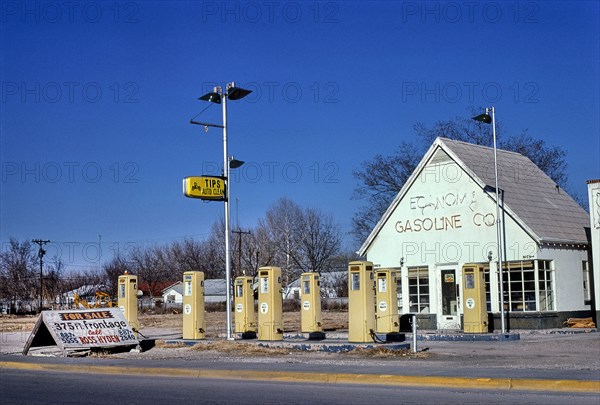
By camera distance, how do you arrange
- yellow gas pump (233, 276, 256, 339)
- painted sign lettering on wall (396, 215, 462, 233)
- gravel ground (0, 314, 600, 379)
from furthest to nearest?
painted sign lettering on wall (396, 215, 462, 233), yellow gas pump (233, 276, 256, 339), gravel ground (0, 314, 600, 379)

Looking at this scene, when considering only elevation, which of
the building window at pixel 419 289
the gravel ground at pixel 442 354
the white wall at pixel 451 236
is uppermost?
the white wall at pixel 451 236

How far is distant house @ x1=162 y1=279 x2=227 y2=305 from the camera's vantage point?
104938 millimetres

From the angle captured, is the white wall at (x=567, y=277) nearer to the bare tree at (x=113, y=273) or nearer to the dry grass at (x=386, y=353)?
the dry grass at (x=386, y=353)

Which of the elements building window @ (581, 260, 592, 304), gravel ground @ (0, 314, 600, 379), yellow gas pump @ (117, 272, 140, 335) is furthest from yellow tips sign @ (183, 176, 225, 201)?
building window @ (581, 260, 592, 304)

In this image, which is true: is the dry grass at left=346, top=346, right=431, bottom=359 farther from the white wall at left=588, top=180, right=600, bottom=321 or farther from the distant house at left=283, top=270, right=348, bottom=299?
the distant house at left=283, top=270, right=348, bottom=299

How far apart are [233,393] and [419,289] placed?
22.2 meters

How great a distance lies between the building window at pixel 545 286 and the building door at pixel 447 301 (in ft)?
12.1

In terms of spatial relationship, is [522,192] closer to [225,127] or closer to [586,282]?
[586,282]

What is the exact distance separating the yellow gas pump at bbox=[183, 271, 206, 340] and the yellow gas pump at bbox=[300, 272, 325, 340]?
3723mm

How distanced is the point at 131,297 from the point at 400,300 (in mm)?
12954

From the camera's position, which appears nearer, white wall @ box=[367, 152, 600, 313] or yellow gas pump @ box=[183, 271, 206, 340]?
yellow gas pump @ box=[183, 271, 206, 340]

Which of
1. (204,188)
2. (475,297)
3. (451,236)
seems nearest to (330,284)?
(451,236)

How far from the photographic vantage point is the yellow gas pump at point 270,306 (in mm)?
24562

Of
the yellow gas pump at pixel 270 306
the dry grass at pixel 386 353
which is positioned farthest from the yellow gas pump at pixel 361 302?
the yellow gas pump at pixel 270 306
